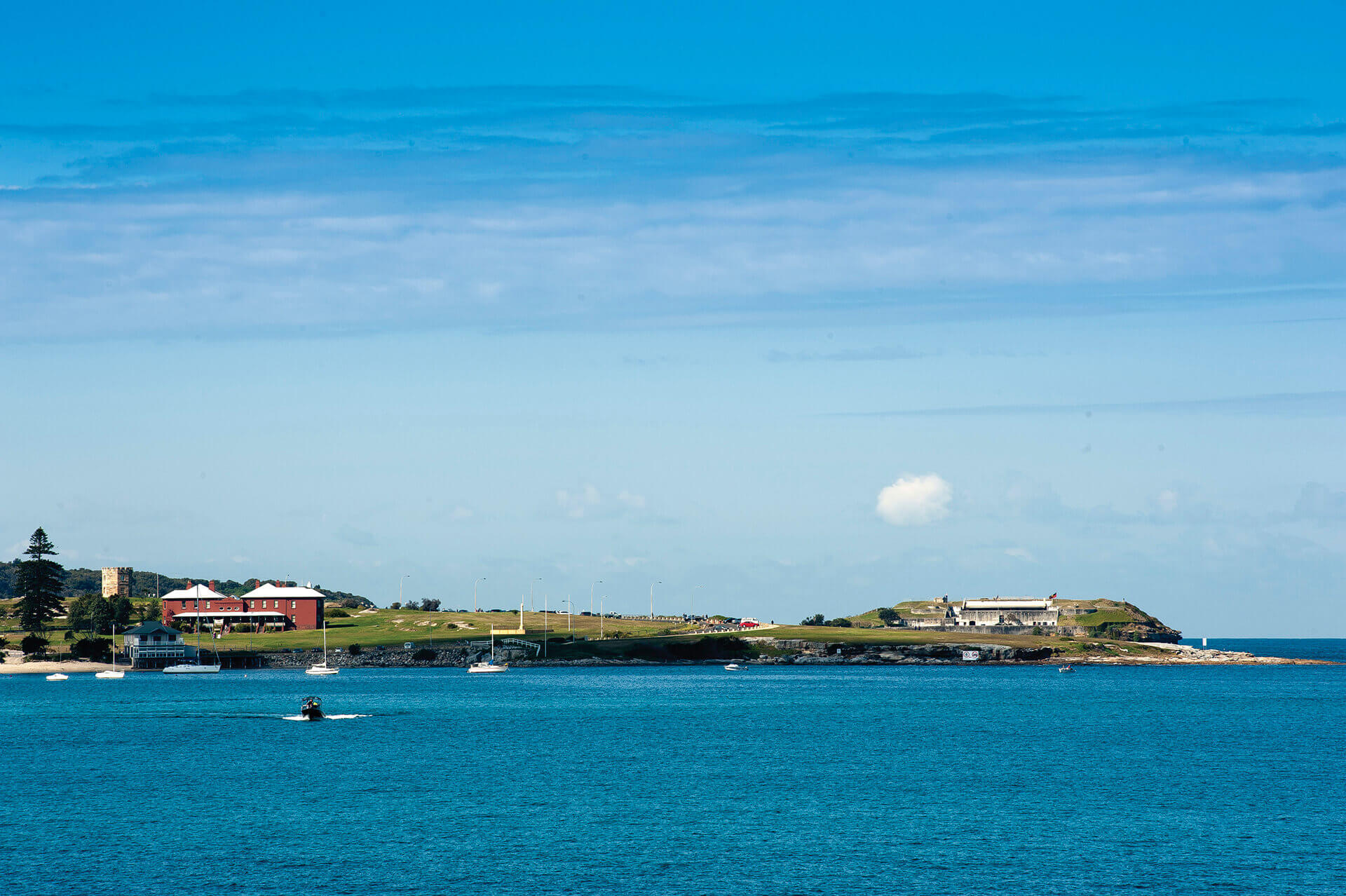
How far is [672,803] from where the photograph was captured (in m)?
82.4

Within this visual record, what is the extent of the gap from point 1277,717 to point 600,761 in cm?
8949

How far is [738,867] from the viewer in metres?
63.1

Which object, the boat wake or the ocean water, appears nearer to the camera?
the ocean water

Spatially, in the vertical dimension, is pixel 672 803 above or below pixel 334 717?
below

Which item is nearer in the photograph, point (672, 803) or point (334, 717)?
point (672, 803)

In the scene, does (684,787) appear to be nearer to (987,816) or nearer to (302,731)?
(987,816)

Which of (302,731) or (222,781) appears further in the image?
(302,731)

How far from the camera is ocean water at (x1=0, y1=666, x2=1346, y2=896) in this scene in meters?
61.8

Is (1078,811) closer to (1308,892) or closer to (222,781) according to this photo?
(1308,892)

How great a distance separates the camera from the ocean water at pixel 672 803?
61812mm

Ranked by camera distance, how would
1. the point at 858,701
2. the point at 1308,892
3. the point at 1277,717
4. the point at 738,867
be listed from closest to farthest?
1. the point at 1308,892
2. the point at 738,867
3. the point at 1277,717
4. the point at 858,701

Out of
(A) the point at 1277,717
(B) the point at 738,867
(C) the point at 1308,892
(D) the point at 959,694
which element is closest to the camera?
(C) the point at 1308,892

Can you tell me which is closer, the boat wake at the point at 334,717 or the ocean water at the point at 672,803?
the ocean water at the point at 672,803

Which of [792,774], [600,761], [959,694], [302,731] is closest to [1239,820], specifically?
[792,774]
